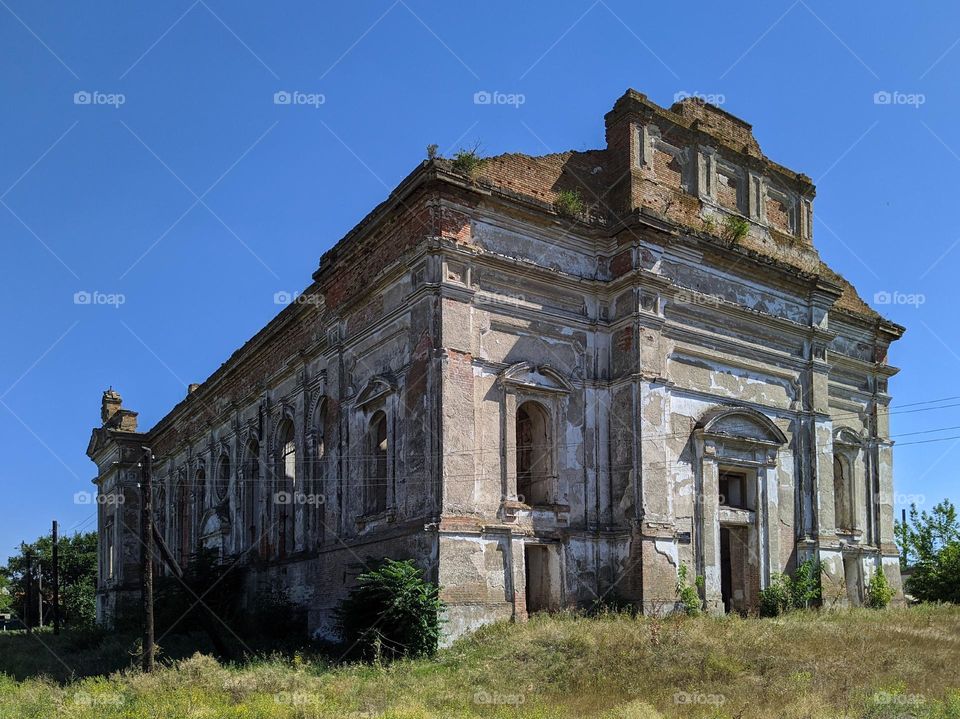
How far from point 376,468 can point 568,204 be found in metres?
6.73

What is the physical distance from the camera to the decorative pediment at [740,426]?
61.6 feet

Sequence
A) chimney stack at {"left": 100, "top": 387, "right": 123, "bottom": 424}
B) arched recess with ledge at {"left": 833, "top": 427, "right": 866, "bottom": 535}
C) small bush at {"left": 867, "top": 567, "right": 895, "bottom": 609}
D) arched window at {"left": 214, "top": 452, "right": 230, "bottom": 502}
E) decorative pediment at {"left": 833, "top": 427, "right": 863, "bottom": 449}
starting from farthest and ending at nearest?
chimney stack at {"left": 100, "top": 387, "right": 123, "bottom": 424} → arched window at {"left": 214, "top": 452, "right": 230, "bottom": 502} → decorative pediment at {"left": 833, "top": 427, "right": 863, "bottom": 449} → arched recess with ledge at {"left": 833, "top": 427, "right": 866, "bottom": 535} → small bush at {"left": 867, "top": 567, "right": 895, "bottom": 609}

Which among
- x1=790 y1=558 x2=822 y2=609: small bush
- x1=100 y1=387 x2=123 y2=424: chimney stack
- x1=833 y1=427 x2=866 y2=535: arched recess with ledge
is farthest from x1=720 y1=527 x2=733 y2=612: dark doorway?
x1=100 y1=387 x2=123 y2=424: chimney stack

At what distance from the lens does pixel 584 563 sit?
1711cm

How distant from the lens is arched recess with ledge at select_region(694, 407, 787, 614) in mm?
18453

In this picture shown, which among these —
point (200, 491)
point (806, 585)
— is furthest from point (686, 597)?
point (200, 491)

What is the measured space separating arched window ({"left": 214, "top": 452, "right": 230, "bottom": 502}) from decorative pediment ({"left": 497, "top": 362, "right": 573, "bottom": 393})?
14.6 meters

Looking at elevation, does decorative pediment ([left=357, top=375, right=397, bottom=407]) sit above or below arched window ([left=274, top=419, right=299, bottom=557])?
above

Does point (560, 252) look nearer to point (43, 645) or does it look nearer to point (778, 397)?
point (778, 397)

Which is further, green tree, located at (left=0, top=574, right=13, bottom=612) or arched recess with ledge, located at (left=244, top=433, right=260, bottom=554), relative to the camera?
green tree, located at (left=0, top=574, right=13, bottom=612)

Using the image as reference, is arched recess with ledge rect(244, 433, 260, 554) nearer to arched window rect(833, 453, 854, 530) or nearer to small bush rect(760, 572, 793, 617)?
small bush rect(760, 572, 793, 617)

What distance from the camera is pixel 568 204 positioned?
59.7 feet

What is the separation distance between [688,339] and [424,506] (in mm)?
6843

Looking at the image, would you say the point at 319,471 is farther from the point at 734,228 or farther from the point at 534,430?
the point at 734,228
